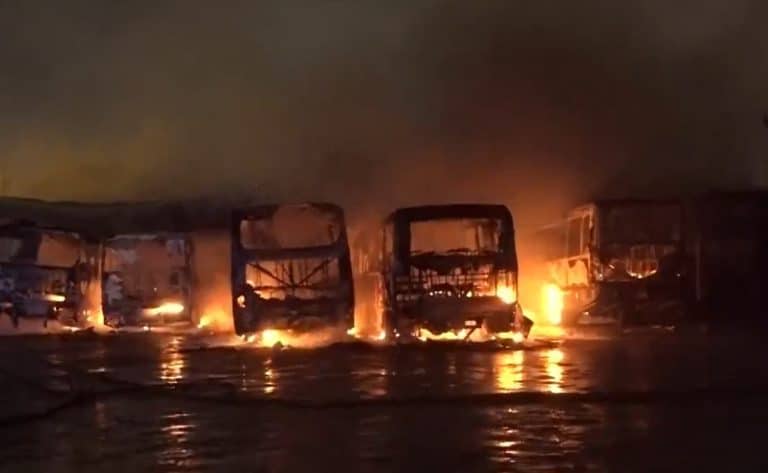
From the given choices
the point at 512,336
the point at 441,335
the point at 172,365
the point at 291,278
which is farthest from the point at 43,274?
the point at 512,336

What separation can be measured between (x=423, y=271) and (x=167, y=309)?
30.7ft

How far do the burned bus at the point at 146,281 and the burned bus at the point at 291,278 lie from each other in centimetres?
640

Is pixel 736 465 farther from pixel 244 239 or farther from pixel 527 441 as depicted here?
pixel 244 239

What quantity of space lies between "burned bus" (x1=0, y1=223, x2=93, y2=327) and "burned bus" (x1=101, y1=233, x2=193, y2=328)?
0.61 metres

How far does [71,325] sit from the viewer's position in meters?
→ 27.1

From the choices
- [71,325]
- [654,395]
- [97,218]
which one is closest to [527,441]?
[654,395]

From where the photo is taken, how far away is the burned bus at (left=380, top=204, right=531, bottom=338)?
1950 centimetres

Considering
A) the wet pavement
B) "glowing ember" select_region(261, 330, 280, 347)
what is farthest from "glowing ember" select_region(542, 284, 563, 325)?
the wet pavement

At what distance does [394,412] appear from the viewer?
10391 millimetres

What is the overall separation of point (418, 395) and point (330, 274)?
31.8 feet

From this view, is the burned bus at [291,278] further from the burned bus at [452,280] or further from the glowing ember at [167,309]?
the glowing ember at [167,309]

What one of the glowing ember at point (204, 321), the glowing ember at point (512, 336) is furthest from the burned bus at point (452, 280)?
the glowing ember at point (204, 321)

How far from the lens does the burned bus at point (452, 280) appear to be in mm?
19500

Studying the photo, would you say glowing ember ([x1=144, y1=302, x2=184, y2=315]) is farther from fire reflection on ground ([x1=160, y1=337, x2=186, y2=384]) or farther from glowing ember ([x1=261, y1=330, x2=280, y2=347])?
glowing ember ([x1=261, y1=330, x2=280, y2=347])
